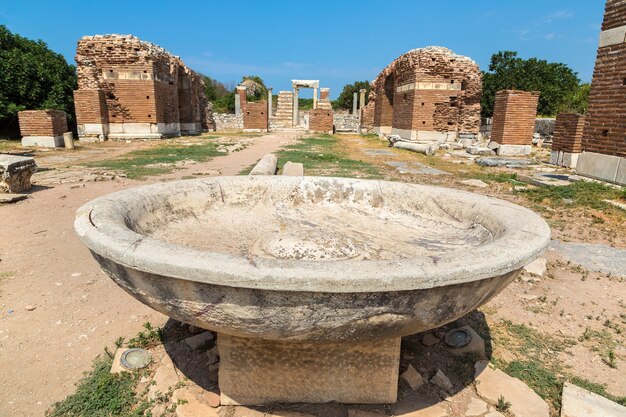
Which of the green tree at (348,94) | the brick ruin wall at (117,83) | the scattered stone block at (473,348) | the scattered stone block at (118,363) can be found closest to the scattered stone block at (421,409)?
the scattered stone block at (473,348)

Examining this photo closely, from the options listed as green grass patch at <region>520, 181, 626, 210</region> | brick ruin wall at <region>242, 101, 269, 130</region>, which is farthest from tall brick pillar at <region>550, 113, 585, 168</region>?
brick ruin wall at <region>242, 101, 269, 130</region>

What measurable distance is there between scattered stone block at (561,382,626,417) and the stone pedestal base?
85 centimetres

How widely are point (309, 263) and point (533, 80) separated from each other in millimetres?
30314

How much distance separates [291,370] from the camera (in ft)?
5.99

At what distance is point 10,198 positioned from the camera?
221 inches

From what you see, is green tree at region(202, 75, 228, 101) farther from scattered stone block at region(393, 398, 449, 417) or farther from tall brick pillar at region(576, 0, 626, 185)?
scattered stone block at region(393, 398, 449, 417)

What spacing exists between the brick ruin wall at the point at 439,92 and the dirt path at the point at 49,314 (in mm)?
14717

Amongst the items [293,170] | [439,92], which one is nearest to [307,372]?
[293,170]

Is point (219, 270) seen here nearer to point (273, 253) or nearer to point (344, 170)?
point (273, 253)

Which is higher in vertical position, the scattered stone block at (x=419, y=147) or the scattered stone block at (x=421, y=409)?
the scattered stone block at (x=419, y=147)

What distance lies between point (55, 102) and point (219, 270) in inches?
755

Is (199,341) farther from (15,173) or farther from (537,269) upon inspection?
(15,173)

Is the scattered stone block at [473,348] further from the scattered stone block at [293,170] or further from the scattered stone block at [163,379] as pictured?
the scattered stone block at [293,170]

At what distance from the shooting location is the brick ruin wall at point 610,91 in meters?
7.22
